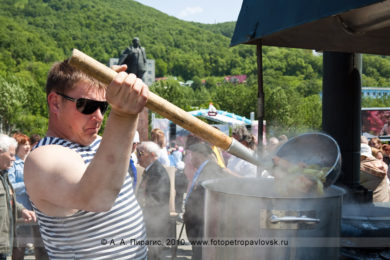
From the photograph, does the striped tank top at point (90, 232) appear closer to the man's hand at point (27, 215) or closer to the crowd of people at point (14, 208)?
the crowd of people at point (14, 208)

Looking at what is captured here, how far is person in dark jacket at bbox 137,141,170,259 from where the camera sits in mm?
4684

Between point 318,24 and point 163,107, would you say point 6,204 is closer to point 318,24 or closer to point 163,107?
point 163,107

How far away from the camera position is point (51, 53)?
80375 mm

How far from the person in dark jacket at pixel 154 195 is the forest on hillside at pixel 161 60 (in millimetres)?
37494

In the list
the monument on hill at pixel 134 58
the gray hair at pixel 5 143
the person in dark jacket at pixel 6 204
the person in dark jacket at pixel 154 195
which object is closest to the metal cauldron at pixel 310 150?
the person in dark jacket at pixel 154 195

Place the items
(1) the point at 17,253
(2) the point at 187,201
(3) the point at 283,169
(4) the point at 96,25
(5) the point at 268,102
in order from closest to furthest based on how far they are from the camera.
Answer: (3) the point at 283,169 → (2) the point at 187,201 → (1) the point at 17,253 → (5) the point at 268,102 → (4) the point at 96,25

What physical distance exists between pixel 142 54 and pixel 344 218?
41.1ft

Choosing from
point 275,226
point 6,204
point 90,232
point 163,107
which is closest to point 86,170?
point 163,107

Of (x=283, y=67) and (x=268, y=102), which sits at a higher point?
(x=283, y=67)

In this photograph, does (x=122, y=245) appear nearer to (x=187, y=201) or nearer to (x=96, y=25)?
(x=187, y=201)

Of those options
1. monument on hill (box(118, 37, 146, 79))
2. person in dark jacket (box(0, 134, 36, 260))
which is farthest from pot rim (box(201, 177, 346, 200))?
monument on hill (box(118, 37, 146, 79))

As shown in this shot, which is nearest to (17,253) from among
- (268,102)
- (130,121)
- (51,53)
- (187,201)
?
(187,201)

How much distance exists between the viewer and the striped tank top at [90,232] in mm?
1506

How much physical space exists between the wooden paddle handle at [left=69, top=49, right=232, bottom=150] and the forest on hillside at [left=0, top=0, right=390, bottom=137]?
4085cm
